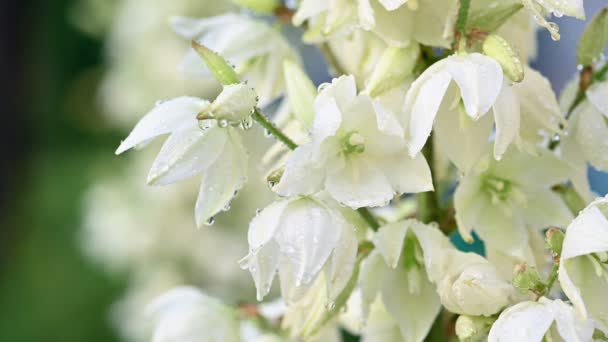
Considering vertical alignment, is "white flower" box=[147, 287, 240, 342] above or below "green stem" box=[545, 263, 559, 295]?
below

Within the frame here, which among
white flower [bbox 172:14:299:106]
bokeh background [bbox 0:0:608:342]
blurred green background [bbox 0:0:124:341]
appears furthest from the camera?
blurred green background [bbox 0:0:124:341]

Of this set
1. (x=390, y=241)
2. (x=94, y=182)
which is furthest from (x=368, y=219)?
(x=94, y=182)

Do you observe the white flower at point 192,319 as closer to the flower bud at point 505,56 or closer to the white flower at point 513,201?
the white flower at point 513,201

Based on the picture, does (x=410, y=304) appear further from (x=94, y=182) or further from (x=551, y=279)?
(x=94, y=182)

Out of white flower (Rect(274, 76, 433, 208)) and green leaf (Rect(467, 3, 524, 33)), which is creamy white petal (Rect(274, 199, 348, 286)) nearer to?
white flower (Rect(274, 76, 433, 208))

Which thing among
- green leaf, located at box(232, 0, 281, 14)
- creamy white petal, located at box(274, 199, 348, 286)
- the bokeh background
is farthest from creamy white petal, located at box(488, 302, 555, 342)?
the bokeh background

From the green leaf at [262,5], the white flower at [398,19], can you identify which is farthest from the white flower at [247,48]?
the white flower at [398,19]
